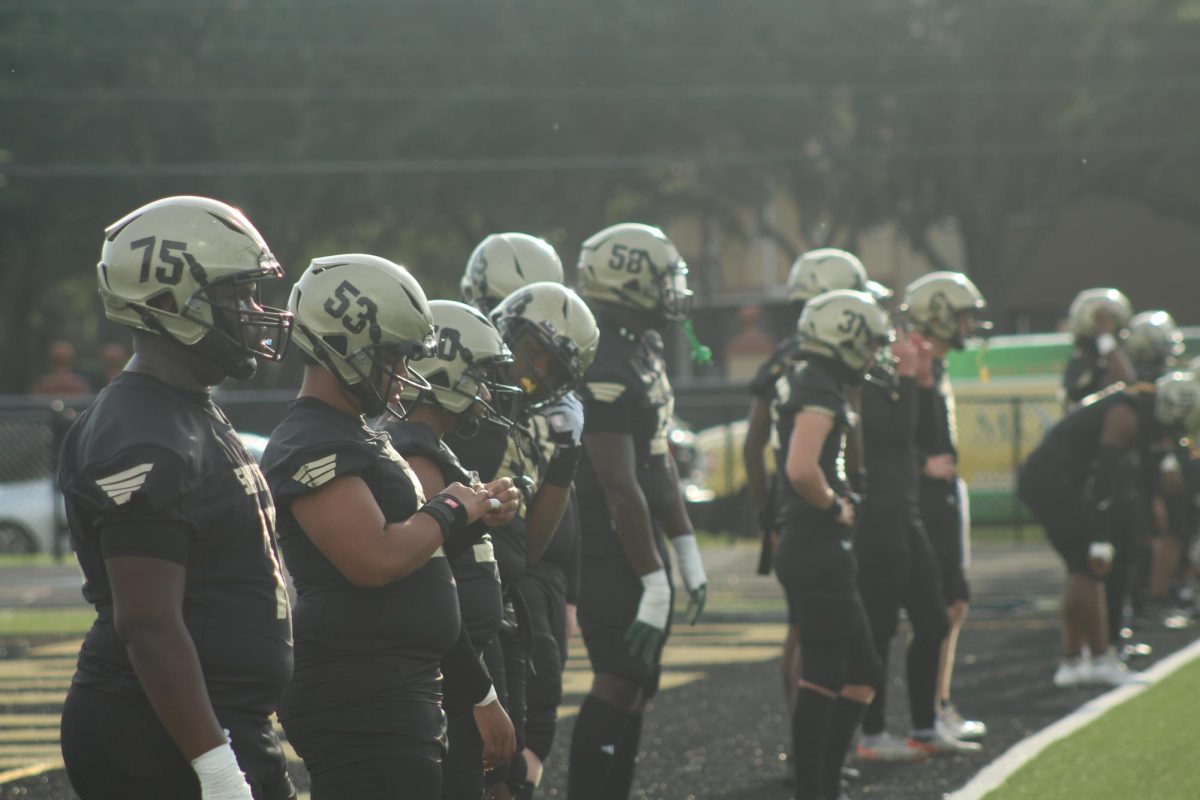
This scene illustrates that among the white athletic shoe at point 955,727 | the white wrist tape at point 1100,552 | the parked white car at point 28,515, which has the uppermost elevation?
the white wrist tape at point 1100,552

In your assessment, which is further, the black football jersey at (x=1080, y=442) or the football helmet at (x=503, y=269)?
the black football jersey at (x=1080, y=442)

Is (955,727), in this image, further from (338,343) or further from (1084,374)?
(338,343)

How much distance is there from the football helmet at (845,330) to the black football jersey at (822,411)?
58mm

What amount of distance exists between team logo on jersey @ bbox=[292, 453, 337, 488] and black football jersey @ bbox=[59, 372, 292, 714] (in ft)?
0.77

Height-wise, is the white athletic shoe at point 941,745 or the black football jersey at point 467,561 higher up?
the black football jersey at point 467,561

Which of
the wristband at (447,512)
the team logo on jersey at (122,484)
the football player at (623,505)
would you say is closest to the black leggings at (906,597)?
the football player at (623,505)

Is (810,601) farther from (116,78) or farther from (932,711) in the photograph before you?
(116,78)

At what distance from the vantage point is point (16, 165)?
3647cm

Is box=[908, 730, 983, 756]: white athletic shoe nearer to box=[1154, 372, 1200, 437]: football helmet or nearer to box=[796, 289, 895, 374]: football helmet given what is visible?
box=[796, 289, 895, 374]: football helmet

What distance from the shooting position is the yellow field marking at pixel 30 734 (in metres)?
8.91

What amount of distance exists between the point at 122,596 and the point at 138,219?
2.45 feet

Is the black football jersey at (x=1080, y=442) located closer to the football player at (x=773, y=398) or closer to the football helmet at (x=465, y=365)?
the football player at (x=773, y=398)

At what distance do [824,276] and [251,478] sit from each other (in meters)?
5.23

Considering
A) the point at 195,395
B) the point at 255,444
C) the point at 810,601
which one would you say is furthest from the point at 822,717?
the point at 255,444
